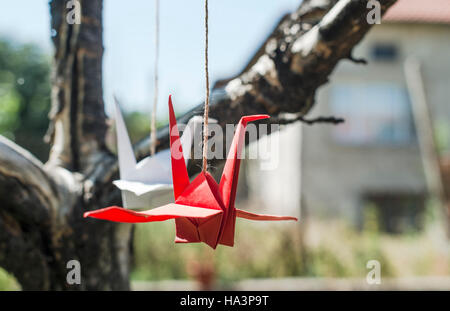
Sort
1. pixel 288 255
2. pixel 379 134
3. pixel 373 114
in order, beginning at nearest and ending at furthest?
pixel 288 255, pixel 373 114, pixel 379 134

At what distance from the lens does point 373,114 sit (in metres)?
9.42

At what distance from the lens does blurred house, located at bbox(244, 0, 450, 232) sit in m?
9.28

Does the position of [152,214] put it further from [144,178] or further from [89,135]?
[89,135]

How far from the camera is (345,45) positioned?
1.46m

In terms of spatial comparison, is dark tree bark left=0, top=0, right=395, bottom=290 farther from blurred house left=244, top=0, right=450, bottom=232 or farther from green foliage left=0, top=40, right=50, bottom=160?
green foliage left=0, top=40, right=50, bottom=160

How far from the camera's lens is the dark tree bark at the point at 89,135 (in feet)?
4.93

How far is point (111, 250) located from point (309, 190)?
7.82 metres

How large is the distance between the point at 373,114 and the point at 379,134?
1.59 ft

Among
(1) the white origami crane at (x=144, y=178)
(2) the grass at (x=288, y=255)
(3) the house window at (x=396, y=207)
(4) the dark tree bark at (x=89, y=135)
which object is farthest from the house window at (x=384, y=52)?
(1) the white origami crane at (x=144, y=178)

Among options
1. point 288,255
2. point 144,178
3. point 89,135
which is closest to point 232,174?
point 144,178

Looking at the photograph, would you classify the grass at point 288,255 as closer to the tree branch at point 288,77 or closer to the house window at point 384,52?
the tree branch at point 288,77

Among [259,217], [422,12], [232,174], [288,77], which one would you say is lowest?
[259,217]

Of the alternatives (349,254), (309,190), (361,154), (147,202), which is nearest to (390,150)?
(361,154)
